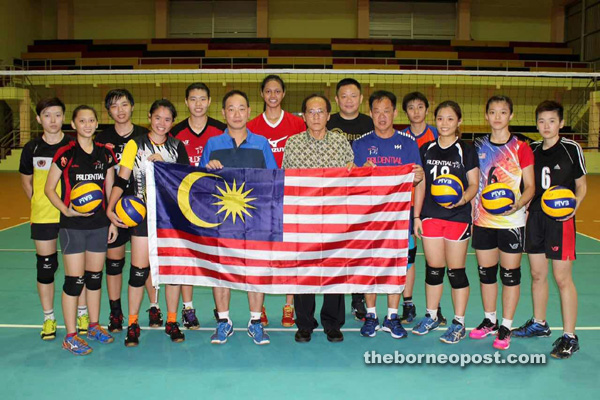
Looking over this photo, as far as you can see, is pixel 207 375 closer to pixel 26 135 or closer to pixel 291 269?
pixel 291 269

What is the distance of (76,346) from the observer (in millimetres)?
4016

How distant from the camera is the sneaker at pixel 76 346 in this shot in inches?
158

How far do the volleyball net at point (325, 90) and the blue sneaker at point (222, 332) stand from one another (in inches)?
688

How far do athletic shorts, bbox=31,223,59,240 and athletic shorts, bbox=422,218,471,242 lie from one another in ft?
9.73

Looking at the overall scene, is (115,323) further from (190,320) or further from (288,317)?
(288,317)

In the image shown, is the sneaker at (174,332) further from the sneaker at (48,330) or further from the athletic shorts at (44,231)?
the athletic shorts at (44,231)

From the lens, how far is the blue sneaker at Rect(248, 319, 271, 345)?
4.28 m

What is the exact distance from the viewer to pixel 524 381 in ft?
11.7

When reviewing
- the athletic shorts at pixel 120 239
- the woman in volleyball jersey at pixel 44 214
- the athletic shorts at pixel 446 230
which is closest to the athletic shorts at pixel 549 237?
the athletic shorts at pixel 446 230

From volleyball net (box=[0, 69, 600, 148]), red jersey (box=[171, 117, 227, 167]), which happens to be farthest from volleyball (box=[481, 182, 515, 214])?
volleyball net (box=[0, 69, 600, 148])

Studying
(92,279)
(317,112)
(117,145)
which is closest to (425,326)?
(317,112)

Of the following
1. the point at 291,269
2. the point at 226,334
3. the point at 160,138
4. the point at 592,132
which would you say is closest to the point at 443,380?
the point at 291,269

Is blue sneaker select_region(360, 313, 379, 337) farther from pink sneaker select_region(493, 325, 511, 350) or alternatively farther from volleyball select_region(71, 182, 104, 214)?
volleyball select_region(71, 182, 104, 214)

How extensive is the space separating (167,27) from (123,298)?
22712mm
